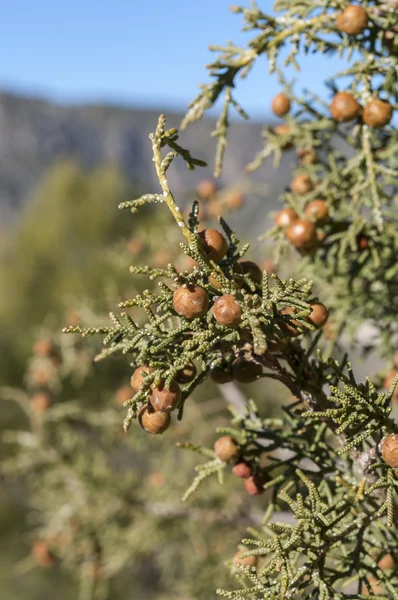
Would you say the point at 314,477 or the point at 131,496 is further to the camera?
the point at 131,496

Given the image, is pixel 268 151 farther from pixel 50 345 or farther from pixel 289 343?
pixel 50 345

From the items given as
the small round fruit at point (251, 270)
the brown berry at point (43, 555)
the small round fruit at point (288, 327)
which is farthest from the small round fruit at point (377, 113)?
the brown berry at point (43, 555)

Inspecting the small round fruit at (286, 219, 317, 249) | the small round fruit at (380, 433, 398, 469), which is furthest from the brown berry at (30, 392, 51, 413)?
the small round fruit at (380, 433, 398, 469)

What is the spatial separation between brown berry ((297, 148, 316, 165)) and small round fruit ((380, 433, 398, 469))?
150cm

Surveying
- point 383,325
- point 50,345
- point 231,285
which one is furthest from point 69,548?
point 231,285

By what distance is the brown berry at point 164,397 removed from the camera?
4.02 ft

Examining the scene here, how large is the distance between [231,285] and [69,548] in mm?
2976

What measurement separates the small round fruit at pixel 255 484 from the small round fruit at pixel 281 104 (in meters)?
1.42

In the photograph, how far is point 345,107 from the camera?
187 cm

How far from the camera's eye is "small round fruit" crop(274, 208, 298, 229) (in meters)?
2.00

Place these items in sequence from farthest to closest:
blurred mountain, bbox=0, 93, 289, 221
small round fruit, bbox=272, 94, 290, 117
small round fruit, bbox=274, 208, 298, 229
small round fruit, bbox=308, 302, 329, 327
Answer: blurred mountain, bbox=0, 93, 289, 221 → small round fruit, bbox=272, 94, 290, 117 → small round fruit, bbox=274, 208, 298, 229 → small round fruit, bbox=308, 302, 329, 327

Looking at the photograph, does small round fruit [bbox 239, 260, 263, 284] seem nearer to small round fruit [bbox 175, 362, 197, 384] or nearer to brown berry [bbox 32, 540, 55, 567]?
small round fruit [bbox 175, 362, 197, 384]

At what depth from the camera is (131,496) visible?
3682mm

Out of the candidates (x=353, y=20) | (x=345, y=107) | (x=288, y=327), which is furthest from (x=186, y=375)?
(x=353, y=20)
